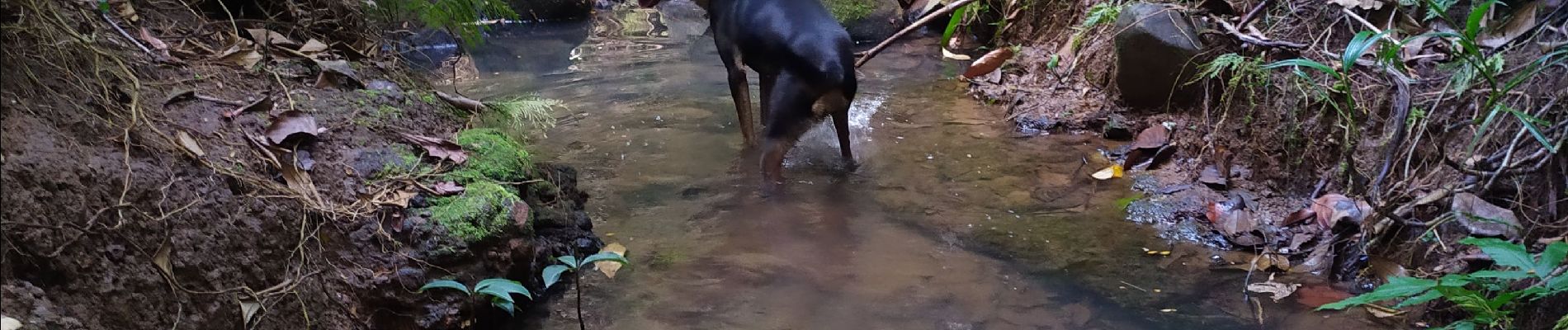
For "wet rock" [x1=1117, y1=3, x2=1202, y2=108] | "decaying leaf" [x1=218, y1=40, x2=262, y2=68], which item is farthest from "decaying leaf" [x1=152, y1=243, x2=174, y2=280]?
"wet rock" [x1=1117, y1=3, x2=1202, y2=108]

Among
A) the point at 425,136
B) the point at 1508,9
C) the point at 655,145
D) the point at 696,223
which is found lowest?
the point at 655,145

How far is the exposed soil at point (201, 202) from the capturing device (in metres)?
1.93

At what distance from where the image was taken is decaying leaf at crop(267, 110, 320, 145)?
263 cm

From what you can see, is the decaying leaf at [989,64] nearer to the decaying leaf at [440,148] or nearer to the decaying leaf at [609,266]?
the decaying leaf at [609,266]

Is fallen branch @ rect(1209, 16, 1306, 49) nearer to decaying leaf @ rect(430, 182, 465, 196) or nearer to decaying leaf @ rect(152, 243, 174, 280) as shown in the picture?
decaying leaf @ rect(430, 182, 465, 196)

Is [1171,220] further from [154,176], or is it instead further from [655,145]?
[154,176]

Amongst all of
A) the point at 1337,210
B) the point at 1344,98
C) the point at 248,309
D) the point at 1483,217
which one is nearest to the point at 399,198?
the point at 248,309

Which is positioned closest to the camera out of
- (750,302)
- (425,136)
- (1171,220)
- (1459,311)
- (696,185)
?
(1459,311)

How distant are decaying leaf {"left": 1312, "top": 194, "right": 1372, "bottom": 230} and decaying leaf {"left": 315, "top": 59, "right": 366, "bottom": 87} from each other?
336cm

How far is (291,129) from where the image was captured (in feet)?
8.77

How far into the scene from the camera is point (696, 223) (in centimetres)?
360

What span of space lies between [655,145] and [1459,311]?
3395 mm

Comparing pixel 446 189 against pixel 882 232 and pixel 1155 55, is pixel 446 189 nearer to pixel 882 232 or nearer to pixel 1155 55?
pixel 882 232

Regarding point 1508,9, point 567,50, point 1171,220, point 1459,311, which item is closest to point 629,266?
point 1171,220
